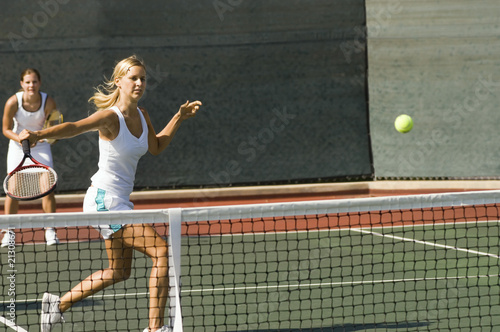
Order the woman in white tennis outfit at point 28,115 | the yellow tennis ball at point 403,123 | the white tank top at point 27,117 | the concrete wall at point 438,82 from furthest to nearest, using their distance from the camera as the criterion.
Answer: the concrete wall at point 438,82
the yellow tennis ball at point 403,123
the white tank top at point 27,117
the woman in white tennis outfit at point 28,115

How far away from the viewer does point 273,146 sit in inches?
449

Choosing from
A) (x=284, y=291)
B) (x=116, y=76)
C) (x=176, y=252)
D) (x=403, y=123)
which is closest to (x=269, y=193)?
(x=403, y=123)

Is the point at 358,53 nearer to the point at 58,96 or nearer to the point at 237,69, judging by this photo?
the point at 237,69

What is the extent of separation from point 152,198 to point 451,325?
682 centimetres

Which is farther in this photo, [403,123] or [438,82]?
[438,82]

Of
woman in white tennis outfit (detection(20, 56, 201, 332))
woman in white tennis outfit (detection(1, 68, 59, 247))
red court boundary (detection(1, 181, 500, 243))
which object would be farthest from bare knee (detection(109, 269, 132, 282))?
red court boundary (detection(1, 181, 500, 243))

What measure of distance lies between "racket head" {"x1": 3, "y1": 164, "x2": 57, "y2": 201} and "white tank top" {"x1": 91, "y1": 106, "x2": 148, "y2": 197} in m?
0.53

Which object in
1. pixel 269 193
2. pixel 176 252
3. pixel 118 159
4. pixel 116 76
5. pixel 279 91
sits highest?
pixel 279 91

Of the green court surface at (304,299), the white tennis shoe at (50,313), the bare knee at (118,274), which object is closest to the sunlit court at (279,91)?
the green court surface at (304,299)

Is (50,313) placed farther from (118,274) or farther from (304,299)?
(304,299)

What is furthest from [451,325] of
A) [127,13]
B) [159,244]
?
[127,13]

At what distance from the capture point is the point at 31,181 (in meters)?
5.20

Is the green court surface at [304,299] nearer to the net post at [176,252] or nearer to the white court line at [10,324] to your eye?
the white court line at [10,324]

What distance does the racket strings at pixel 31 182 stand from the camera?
500 cm
